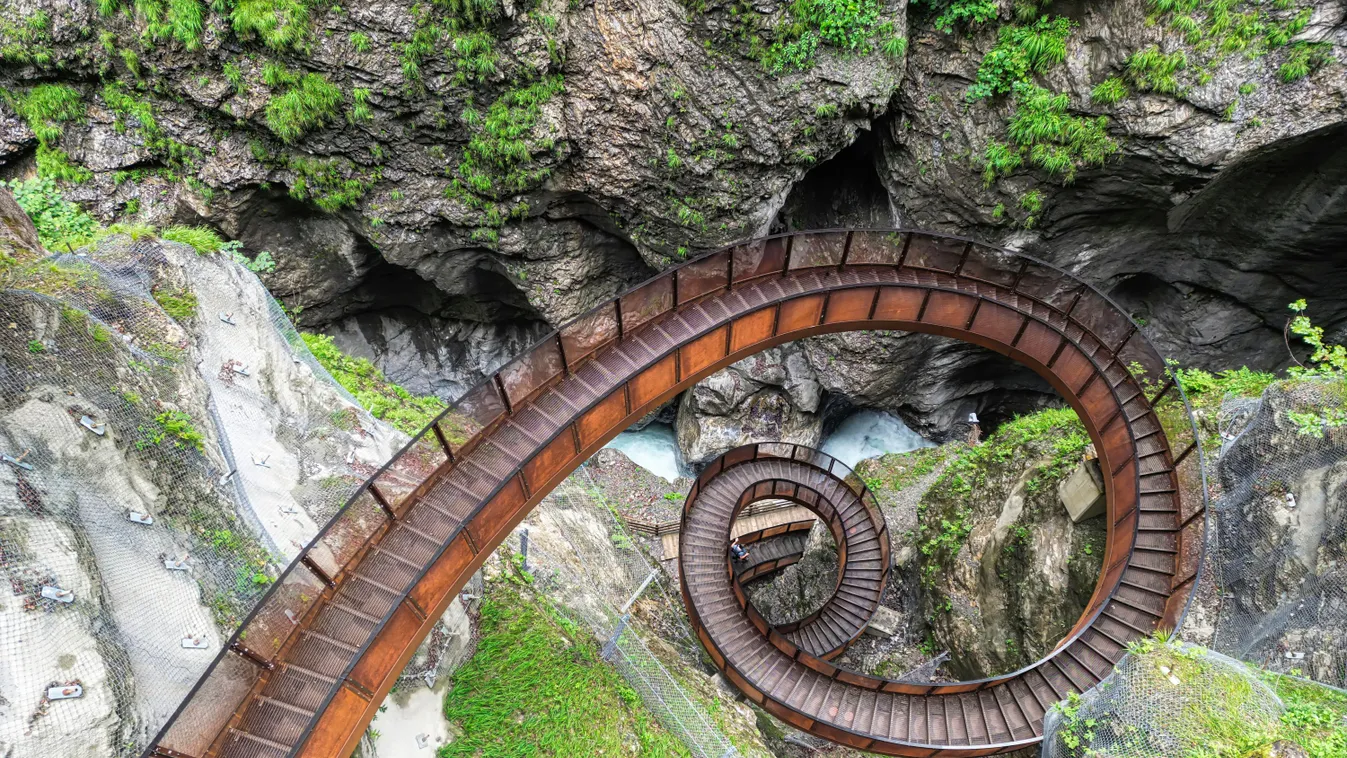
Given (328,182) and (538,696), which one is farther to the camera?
(328,182)

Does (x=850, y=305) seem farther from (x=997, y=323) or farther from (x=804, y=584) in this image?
(x=804, y=584)

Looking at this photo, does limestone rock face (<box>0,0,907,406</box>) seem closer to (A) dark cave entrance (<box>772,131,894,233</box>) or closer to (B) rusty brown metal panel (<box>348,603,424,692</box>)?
(A) dark cave entrance (<box>772,131,894,233</box>)

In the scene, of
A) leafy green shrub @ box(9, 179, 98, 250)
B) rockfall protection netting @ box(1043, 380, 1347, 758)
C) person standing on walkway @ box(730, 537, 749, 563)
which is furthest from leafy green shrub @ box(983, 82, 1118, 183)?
leafy green shrub @ box(9, 179, 98, 250)

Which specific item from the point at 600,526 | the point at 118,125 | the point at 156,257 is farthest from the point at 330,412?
the point at 118,125

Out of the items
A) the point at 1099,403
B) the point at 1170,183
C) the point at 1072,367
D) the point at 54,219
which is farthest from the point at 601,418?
the point at 1170,183

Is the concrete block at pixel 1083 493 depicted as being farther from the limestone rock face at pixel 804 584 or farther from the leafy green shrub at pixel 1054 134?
the limestone rock face at pixel 804 584

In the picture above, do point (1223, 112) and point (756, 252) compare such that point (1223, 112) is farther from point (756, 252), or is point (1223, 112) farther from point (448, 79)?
point (448, 79)

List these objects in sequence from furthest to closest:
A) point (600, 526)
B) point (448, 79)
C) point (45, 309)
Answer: point (600, 526) → point (448, 79) → point (45, 309)
